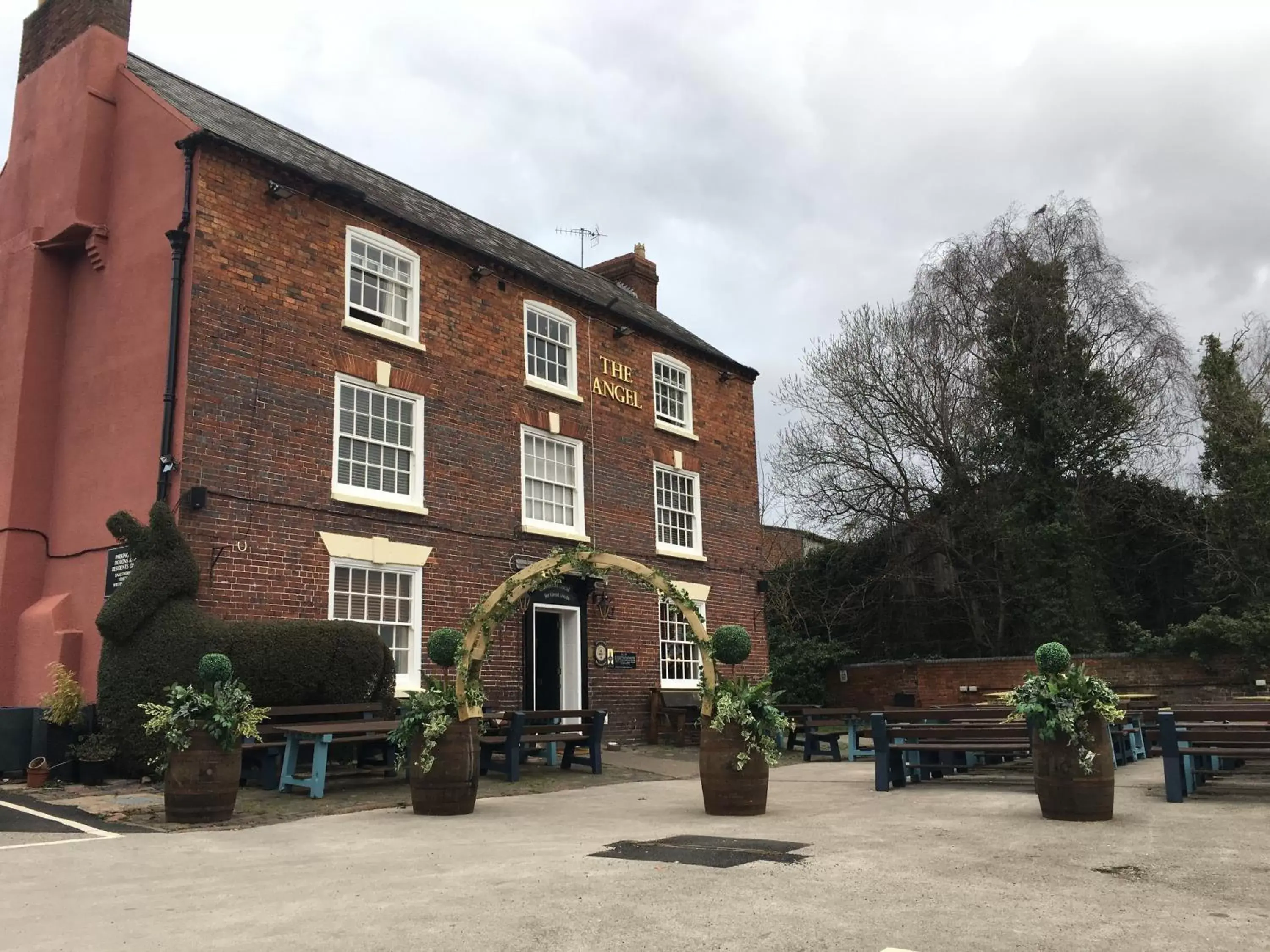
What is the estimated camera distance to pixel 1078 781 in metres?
7.62

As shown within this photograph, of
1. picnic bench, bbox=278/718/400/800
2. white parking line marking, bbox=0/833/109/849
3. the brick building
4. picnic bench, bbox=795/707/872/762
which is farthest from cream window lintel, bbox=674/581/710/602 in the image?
white parking line marking, bbox=0/833/109/849

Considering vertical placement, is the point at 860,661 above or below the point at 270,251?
below

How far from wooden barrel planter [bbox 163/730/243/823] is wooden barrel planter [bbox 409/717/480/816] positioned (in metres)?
1.59

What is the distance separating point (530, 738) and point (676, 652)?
22.3ft

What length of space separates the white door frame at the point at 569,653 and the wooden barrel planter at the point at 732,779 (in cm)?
780

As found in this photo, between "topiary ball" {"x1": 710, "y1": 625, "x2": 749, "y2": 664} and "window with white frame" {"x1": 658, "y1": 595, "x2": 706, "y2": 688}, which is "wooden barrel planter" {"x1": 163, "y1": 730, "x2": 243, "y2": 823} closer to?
"topiary ball" {"x1": 710, "y1": 625, "x2": 749, "y2": 664}

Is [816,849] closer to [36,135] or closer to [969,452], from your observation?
[36,135]

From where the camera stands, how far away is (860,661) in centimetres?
2631

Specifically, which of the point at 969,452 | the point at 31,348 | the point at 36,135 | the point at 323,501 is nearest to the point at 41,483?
the point at 31,348

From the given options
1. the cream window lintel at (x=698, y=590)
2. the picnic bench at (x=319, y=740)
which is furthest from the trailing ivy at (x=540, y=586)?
the cream window lintel at (x=698, y=590)

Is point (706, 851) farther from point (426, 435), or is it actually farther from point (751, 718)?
point (426, 435)

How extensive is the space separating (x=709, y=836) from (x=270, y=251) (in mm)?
9668

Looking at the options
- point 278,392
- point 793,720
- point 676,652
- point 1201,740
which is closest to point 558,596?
point 676,652

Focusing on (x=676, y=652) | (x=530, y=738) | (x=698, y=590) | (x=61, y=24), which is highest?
(x=61, y=24)
